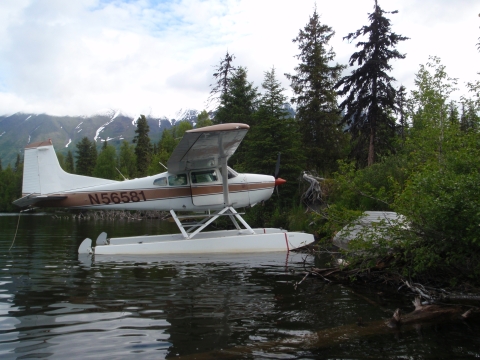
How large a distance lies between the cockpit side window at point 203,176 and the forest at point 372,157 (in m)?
3.61

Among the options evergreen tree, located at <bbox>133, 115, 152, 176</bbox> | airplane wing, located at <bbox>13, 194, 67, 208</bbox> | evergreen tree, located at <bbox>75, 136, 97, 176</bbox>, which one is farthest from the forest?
evergreen tree, located at <bbox>75, 136, 97, 176</bbox>

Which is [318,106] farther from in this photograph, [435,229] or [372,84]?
[435,229]

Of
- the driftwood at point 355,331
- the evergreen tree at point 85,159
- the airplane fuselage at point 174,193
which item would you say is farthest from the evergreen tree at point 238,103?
the evergreen tree at point 85,159

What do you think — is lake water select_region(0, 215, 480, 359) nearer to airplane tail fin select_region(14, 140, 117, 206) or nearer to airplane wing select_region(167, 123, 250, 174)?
airplane wing select_region(167, 123, 250, 174)

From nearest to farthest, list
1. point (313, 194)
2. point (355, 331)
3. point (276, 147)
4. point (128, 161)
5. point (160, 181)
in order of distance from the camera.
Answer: point (355, 331) < point (160, 181) < point (313, 194) < point (276, 147) < point (128, 161)

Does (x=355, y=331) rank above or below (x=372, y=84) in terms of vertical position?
below

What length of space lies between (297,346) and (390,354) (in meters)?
0.93

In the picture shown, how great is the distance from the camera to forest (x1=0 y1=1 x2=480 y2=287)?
6.14 metres

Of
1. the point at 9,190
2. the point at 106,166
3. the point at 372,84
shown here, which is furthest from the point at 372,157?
the point at 9,190

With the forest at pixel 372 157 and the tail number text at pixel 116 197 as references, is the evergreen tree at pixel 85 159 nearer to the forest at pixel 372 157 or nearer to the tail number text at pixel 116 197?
the forest at pixel 372 157

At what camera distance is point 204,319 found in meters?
5.23

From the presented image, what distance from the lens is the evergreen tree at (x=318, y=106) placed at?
27031 mm

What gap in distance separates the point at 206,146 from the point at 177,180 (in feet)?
6.79

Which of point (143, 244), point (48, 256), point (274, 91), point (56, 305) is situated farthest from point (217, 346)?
point (274, 91)
